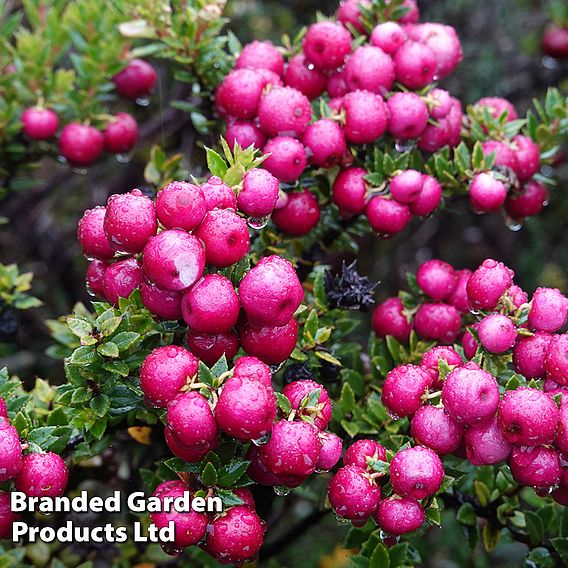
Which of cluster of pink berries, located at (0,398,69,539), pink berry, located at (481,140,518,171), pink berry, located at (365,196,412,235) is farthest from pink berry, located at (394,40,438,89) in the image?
cluster of pink berries, located at (0,398,69,539)

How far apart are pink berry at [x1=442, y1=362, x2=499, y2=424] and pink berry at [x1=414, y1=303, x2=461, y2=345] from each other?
1.60 ft

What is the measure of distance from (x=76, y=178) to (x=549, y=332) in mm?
2641

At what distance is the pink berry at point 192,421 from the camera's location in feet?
4.02

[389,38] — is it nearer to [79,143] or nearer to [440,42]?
[440,42]

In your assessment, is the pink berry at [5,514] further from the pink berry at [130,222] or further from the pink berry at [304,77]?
the pink berry at [304,77]

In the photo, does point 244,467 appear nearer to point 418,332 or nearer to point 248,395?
point 248,395

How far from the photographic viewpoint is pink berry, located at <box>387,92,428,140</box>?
1828 millimetres

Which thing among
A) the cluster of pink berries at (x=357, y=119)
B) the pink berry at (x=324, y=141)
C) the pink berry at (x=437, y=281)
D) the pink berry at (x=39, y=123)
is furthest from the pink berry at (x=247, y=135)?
Result: the pink berry at (x=39, y=123)

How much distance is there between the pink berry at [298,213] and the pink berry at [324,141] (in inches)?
4.0

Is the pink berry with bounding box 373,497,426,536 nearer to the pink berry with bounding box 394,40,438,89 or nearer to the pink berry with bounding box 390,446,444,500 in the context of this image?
the pink berry with bounding box 390,446,444,500

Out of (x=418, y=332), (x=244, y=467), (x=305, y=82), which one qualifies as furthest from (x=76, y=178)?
(x=244, y=467)

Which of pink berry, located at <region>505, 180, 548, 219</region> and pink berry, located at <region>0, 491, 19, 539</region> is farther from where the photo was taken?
pink berry, located at <region>505, 180, 548, 219</region>

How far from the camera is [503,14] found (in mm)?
3693

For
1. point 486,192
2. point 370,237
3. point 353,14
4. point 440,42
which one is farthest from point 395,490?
point 370,237
